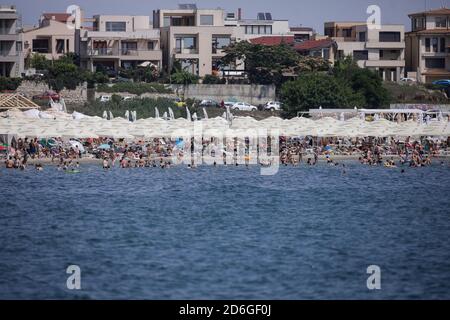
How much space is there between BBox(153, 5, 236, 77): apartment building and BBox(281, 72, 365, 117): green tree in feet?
44.7

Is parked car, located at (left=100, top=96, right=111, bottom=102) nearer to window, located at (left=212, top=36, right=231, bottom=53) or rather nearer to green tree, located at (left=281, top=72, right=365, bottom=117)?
green tree, located at (left=281, top=72, right=365, bottom=117)

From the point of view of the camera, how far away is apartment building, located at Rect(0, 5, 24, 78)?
74.9m

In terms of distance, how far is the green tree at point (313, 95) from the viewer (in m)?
67.4

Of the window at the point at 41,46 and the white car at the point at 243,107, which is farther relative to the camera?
the window at the point at 41,46

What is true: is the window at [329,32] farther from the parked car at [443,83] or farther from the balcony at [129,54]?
the balcony at [129,54]

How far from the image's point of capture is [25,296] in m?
26.1

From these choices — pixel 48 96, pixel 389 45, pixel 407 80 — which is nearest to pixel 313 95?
pixel 407 80

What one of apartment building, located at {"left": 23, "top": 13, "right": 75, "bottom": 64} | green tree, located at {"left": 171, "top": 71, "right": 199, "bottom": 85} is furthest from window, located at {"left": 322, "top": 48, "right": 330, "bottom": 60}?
apartment building, located at {"left": 23, "top": 13, "right": 75, "bottom": 64}

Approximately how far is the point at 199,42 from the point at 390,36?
1521cm

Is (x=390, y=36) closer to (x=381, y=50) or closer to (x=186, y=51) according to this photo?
(x=381, y=50)

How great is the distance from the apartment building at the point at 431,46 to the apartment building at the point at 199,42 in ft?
48.5

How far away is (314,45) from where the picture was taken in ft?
288

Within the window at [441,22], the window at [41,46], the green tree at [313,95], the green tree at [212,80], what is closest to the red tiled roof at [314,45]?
the window at [441,22]

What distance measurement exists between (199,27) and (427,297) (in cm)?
5713
